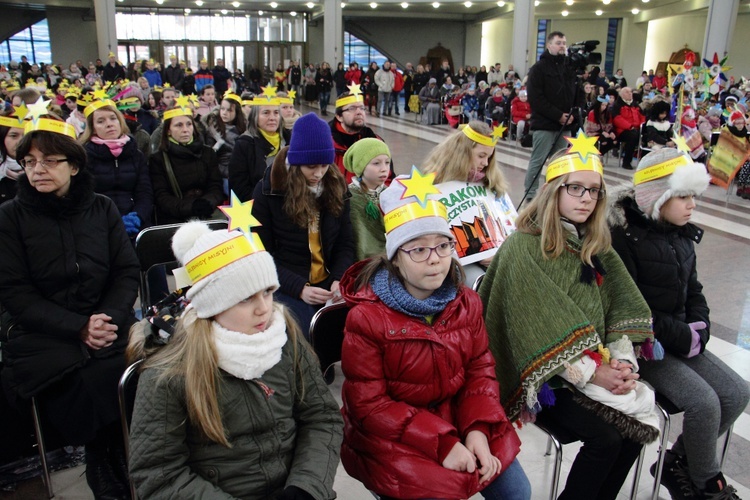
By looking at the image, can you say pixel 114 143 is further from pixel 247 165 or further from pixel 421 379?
pixel 421 379

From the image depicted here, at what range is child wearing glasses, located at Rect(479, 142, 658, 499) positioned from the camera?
2062 mm

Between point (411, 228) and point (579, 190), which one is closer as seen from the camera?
point (411, 228)

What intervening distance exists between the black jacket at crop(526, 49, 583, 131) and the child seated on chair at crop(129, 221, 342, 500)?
5.20 meters

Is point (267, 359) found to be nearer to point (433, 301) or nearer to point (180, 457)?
point (180, 457)

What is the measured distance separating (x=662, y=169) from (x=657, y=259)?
367mm

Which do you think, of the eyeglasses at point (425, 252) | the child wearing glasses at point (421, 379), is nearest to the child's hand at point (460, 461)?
the child wearing glasses at point (421, 379)

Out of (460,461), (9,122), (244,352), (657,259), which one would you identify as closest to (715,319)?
(657,259)

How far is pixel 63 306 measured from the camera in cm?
229

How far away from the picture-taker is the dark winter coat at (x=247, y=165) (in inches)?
167

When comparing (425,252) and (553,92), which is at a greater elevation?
(553,92)

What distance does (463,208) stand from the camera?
3197mm

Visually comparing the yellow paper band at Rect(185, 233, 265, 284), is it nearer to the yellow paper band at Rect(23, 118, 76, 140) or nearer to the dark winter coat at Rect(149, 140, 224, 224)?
the yellow paper band at Rect(23, 118, 76, 140)

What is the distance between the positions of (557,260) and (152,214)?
287 cm

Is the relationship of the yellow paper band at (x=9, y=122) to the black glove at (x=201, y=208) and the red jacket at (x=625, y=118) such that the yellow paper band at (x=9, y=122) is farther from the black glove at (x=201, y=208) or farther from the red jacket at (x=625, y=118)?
the red jacket at (x=625, y=118)
